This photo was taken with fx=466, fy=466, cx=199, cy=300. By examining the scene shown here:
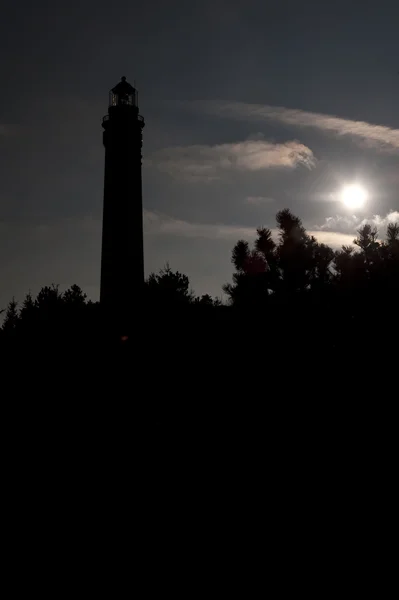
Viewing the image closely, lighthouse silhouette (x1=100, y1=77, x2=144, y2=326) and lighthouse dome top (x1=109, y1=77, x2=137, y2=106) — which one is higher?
lighthouse dome top (x1=109, y1=77, x2=137, y2=106)

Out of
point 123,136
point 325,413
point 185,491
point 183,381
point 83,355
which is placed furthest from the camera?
point 123,136

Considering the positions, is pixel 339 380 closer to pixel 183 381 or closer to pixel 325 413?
pixel 325 413

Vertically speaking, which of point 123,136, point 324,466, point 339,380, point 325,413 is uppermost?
point 123,136

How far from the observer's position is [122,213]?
27.1m

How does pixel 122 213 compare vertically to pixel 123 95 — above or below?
below

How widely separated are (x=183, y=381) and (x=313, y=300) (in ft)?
19.0

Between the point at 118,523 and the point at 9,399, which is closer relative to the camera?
the point at 118,523

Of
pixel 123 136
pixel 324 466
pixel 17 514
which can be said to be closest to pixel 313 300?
pixel 324 466

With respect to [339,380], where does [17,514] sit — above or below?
below

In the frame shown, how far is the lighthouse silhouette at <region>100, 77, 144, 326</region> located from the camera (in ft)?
87.0

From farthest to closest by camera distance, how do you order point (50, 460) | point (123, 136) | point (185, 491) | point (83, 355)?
point (123, 136) < point (83, 355) < point (50, 460) < point (185, 491)

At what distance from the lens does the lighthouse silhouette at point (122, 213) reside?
87.0ft

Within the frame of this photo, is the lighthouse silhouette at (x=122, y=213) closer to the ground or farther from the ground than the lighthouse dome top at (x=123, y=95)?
closer to the ground

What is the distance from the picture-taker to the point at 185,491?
9.36m
